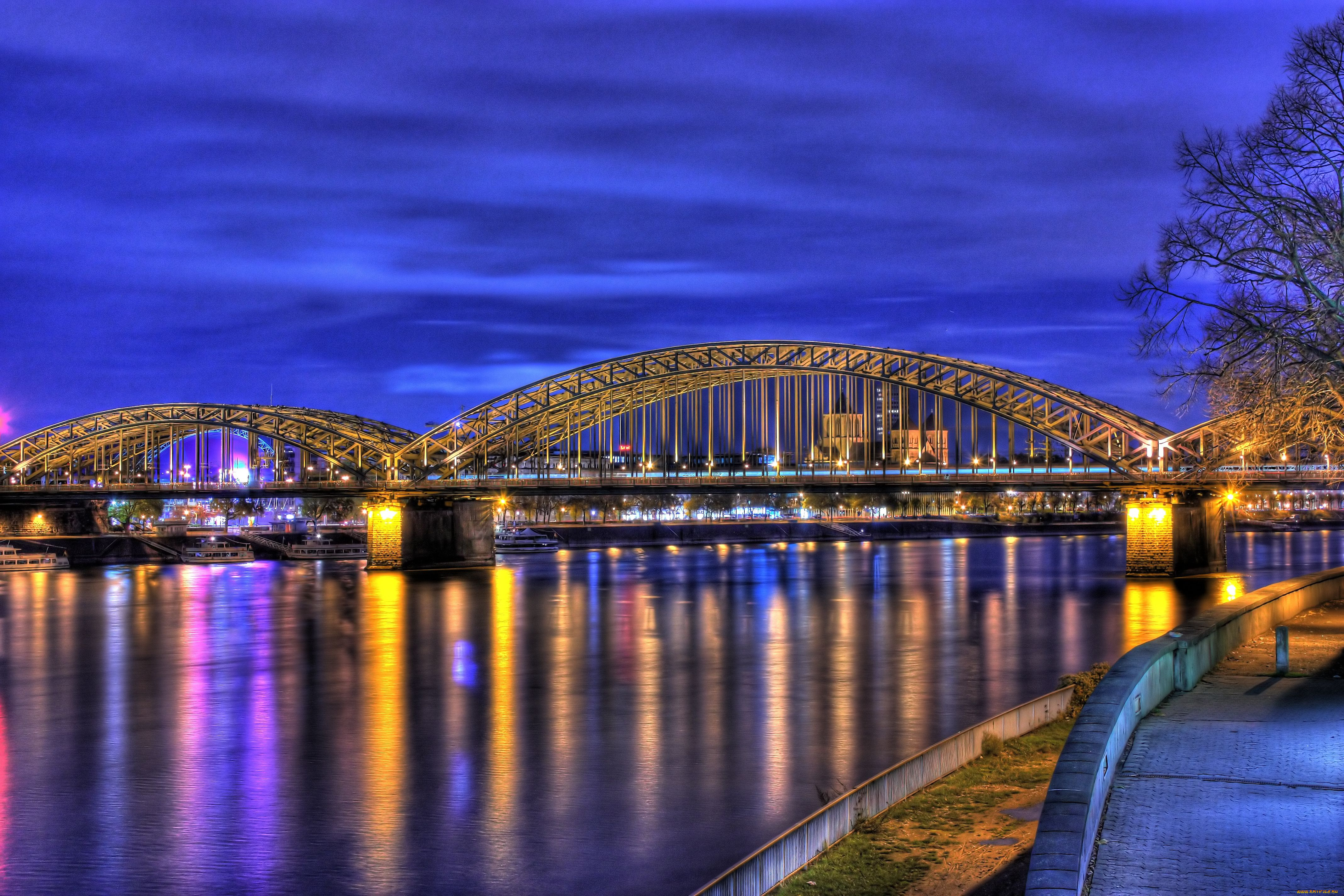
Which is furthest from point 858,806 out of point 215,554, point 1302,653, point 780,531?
point 780,531

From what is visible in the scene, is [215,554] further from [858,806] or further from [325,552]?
[858,806]

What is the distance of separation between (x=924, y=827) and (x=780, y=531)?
10753 cm

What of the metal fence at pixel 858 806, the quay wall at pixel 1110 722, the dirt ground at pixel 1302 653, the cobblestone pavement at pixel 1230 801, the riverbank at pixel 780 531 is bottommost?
the riverbank at pixel 780 531

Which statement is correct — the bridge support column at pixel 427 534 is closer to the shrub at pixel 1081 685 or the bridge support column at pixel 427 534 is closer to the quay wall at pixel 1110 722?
the shrub at pixel 1081 685

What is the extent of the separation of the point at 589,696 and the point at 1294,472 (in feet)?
194

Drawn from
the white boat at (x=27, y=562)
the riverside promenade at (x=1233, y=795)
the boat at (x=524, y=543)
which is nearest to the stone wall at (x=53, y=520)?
the white boat at (x=27, y=562)

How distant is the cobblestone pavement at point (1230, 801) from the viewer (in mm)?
8219

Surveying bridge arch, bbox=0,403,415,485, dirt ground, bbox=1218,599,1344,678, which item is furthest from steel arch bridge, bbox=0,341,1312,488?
dirt ground, bbox=1218,599,1344,678

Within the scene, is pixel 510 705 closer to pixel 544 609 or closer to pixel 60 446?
pixel 544 609

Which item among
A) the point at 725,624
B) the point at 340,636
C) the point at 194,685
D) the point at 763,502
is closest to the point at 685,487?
the point at 725,624

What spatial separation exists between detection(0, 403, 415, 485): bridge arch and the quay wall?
206 ft

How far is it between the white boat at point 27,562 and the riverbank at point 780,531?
125ft

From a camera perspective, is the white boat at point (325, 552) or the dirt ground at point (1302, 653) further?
the white boat at point (325, 552)

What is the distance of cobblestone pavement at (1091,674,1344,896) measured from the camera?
324 inches
